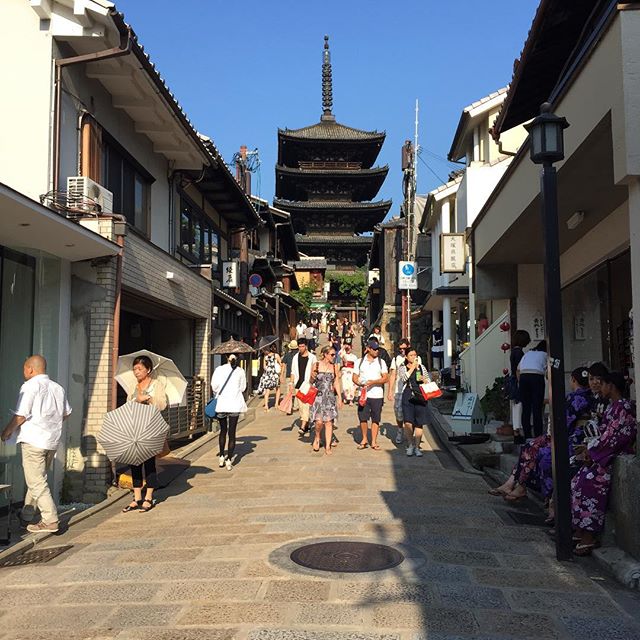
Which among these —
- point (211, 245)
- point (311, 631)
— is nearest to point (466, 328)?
point (211, 245)

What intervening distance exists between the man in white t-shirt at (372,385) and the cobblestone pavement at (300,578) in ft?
9.11

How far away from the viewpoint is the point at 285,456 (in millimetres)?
10961

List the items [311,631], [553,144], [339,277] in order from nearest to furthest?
[311,631] < [553,144] < [339,277]

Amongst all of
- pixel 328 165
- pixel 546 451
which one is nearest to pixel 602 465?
pixel 546 451

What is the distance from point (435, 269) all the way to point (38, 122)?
19216 millimetres

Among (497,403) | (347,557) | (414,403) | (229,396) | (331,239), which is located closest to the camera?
(347,557)

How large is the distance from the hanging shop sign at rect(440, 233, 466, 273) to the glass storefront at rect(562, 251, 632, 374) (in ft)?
18.3

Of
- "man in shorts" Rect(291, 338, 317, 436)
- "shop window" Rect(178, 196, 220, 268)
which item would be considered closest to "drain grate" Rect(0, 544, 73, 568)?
"man in shorts" Rect(291, 338, 317, 436)

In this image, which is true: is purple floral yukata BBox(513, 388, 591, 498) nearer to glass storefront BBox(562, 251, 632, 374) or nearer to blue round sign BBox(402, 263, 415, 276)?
glass storefront BBox(562, 251, 632, 374)

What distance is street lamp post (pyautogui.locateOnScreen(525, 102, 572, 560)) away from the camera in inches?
213

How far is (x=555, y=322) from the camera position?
5539mm

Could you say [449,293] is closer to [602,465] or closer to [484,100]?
[484,100]

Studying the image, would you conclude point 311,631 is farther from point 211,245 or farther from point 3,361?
point 211,245

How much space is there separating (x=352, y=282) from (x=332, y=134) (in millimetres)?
12358
